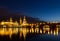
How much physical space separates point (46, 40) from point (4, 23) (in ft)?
250

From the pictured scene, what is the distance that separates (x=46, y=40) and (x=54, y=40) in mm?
1345

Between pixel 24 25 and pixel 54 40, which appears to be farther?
pixel 24 25

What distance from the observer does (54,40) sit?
38.0 metres

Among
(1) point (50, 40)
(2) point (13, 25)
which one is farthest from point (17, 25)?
(1) point (50, 40)

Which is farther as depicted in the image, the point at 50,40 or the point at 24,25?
the point at 24,25

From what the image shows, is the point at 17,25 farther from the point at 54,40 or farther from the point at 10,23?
the point at 54,40

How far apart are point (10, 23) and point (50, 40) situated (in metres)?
79.2

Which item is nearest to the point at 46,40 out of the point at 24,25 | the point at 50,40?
the point at 50,40

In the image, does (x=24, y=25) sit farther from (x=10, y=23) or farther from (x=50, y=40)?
(x=50, y=40)

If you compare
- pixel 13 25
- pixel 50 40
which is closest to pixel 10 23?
pixel 13 25

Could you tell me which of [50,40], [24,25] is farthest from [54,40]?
[24,25]

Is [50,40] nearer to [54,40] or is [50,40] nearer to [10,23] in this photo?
[54,40]

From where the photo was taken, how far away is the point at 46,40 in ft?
124

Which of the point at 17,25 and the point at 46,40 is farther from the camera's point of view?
the point at 17,25
